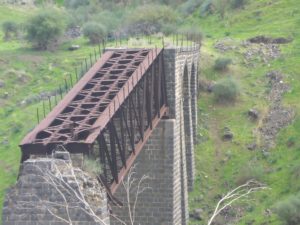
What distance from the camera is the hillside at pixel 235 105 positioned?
35219mm

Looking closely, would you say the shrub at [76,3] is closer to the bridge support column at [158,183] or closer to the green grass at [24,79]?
the green grass at [24,79]

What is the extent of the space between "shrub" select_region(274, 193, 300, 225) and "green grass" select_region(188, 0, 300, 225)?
1062mm

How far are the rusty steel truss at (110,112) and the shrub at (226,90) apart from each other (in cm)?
1412

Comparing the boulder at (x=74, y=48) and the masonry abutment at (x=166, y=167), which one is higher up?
the masonry abutment at (x=166, y=167)

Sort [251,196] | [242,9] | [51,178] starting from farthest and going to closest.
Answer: [242,9]
[251,196]
[51,178]

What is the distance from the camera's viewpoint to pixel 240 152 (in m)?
38.8

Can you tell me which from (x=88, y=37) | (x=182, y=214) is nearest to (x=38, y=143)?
(x=182, y=214)

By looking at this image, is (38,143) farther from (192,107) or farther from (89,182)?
(192,107)

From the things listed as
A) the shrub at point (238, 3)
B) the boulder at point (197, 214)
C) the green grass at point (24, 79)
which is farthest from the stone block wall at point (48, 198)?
the shrub at point (238, 3)

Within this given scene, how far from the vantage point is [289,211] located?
29.9 metres

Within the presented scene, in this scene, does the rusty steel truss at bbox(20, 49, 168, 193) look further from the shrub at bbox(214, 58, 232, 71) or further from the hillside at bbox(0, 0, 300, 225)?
the shrub at bbox(214, 58, 232, 71)

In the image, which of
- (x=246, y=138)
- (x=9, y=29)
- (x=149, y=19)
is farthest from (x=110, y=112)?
(x=9, y=29)

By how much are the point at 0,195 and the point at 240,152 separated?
1329cm

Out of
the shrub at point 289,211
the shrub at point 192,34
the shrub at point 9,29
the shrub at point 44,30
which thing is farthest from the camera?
the shrub at point 9,29
